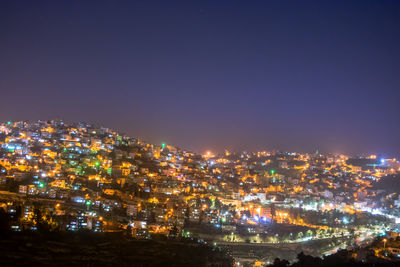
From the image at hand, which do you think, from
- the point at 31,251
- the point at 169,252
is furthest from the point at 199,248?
the point at 31,251

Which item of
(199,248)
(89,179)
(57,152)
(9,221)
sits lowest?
(199,248)

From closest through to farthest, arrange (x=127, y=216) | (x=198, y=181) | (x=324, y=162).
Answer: (x=127, y=216)
(x=198, y=181)
(x=324, y=162)

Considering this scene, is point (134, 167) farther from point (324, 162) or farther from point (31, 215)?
point (324, 162)

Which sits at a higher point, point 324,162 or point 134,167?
point 324,162

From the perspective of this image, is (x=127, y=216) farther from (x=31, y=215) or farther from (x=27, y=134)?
(x=27, y=134)

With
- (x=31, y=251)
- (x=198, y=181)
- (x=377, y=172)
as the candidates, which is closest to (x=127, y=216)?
(x=31, y=251)

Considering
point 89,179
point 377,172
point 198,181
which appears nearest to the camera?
point 89,179

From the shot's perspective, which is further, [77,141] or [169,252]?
[77,141]
